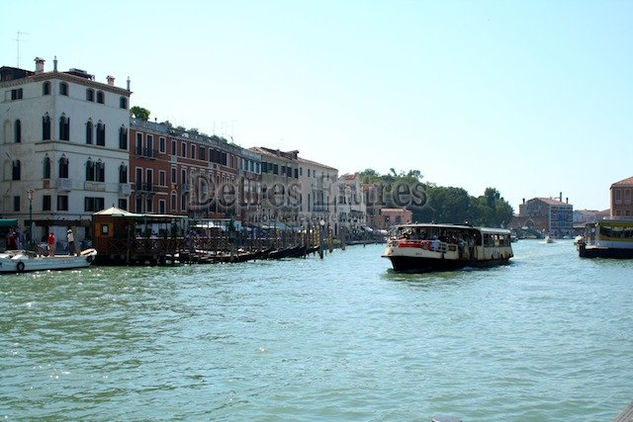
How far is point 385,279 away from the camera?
2983 centimetres

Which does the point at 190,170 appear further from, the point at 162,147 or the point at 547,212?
the point at 547,212

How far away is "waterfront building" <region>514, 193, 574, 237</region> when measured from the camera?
166 m

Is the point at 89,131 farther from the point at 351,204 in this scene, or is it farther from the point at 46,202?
the point at 351,204

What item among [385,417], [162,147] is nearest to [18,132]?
[162,147]

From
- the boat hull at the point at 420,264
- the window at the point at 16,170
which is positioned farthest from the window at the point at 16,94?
the boat hull at the point at 420,264

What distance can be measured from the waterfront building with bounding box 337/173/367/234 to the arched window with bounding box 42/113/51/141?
5337 centimetres

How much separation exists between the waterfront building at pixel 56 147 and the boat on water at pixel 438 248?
1824cm

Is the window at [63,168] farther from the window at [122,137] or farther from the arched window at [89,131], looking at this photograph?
the window at [122,137]

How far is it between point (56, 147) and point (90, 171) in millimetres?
2759

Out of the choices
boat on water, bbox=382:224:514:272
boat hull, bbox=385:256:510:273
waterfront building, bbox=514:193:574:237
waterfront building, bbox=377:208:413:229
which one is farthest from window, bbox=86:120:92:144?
waterfront building, bbox=514:193:574:237

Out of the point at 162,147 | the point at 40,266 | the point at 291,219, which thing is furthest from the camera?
the point at 291,219

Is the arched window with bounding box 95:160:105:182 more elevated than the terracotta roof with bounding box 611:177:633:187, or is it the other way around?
the terracotta roof with bounding box 611:177:633:187

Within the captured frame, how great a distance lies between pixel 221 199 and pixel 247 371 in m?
47.4

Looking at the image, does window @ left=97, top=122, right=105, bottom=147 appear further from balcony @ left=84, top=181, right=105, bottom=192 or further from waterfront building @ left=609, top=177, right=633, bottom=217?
waterfront building @ left=609, top=177, right=633, bottom=217
